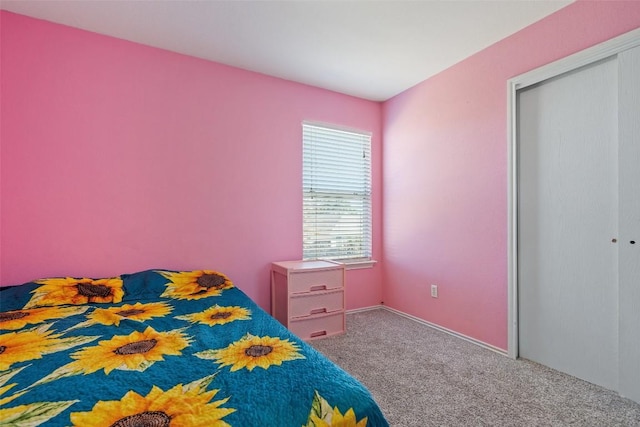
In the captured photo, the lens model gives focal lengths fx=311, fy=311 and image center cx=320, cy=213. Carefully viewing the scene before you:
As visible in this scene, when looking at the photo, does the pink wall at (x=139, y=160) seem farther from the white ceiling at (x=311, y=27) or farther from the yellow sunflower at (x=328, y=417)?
the yellow sunflower at (x=328, y=417)

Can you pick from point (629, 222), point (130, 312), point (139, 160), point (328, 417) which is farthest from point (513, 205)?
point (139, 160)

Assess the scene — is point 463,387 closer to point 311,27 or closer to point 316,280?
point 316,280

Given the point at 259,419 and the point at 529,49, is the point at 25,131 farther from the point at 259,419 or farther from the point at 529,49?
the point at 529,49

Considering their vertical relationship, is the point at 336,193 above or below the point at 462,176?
below

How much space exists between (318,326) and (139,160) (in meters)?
1.99

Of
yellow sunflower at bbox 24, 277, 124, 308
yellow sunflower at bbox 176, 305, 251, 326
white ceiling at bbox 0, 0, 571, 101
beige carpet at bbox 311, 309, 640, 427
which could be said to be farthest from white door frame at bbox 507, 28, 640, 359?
yellow sunflower at bbox 24, 277, 124, 308

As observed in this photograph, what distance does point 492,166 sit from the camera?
2.45 m

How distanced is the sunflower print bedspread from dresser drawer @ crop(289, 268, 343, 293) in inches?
29.2

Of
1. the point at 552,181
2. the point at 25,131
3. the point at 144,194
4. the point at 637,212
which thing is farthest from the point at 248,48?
the point at 637,212

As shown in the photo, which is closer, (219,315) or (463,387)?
(219,315)

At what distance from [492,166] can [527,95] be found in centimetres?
55

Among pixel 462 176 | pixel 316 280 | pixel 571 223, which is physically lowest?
pixel 316 280

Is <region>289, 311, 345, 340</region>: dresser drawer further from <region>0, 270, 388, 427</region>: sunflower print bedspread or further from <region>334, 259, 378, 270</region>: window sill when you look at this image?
<region>0, 270, 388, 427</region>: sunflower print bedspread

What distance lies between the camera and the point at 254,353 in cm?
125
